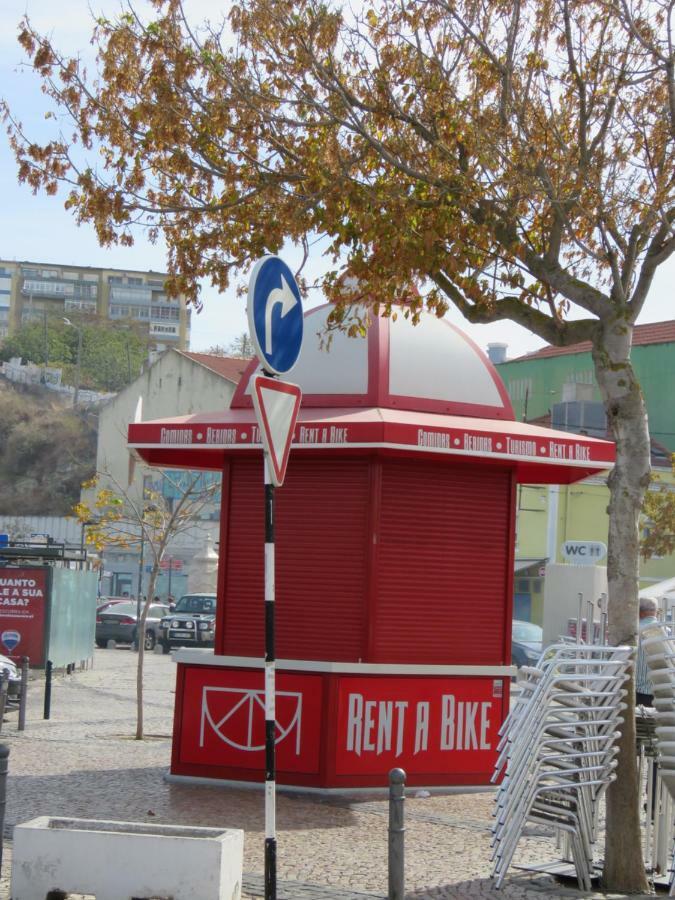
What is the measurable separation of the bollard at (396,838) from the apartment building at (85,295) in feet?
455

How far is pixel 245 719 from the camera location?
12.3m

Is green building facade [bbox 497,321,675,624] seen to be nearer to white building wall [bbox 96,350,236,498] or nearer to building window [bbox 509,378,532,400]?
building window [bbox 509,378,532,400]

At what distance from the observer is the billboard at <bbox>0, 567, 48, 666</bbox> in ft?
84.0

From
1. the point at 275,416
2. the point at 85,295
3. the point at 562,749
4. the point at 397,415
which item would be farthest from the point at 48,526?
the point at 85,295

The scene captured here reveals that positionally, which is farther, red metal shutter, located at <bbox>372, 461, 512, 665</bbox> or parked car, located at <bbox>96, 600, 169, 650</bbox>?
parked car, located at <bbox>96, 600, 169, 650</bbox>

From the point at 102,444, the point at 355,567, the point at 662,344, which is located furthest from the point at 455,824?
the point at 102,444

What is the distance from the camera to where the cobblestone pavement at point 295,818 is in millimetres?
8266

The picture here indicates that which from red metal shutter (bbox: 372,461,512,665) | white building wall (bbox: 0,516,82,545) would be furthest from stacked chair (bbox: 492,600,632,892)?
white building wall (bbox: 0,516,82,545)

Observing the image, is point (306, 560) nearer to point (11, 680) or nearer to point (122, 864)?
point (122, 864)

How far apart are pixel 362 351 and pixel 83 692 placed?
1376cm

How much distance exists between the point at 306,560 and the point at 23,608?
14100 millimetres

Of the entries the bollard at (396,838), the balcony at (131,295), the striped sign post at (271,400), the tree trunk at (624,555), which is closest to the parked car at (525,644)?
the tree trunk at (624,555)

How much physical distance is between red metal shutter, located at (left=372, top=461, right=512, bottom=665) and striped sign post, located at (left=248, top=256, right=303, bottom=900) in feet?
17.3

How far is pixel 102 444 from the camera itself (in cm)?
6800
